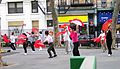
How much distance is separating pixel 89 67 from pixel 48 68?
33.3 ft

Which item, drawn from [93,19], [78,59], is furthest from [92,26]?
[78,59]

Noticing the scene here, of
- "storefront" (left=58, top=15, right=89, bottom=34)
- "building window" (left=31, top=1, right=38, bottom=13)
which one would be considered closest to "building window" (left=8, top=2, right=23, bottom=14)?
"building window" (left=31, top=1, right=38, bottom=13)

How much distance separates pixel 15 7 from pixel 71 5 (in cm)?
771

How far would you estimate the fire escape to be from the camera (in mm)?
51500

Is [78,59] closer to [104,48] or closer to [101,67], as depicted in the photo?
[101,67]

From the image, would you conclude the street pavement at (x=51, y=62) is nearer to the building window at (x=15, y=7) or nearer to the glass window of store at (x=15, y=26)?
the glass window of store at (x=15, y=26)

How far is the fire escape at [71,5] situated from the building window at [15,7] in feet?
17.5

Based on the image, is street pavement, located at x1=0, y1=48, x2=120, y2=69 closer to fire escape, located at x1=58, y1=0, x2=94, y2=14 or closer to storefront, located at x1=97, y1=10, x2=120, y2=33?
fire escape, located at x1=58, y1=0, x2=94, y2=14

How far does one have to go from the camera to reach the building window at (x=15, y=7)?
176 feet

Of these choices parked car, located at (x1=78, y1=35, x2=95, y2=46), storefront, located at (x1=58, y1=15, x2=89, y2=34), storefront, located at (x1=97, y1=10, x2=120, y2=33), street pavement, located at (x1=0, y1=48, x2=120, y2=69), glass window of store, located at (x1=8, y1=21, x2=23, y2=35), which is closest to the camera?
street pavement, located at (x1=0, y1=48, x2=120, y2=69)

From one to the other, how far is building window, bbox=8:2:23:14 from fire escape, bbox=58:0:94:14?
5340mm

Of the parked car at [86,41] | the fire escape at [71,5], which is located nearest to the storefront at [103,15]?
the fire escape at [71,5]

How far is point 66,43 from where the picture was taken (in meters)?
27.2

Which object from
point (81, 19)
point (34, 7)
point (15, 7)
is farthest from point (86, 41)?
point (15, 7)
